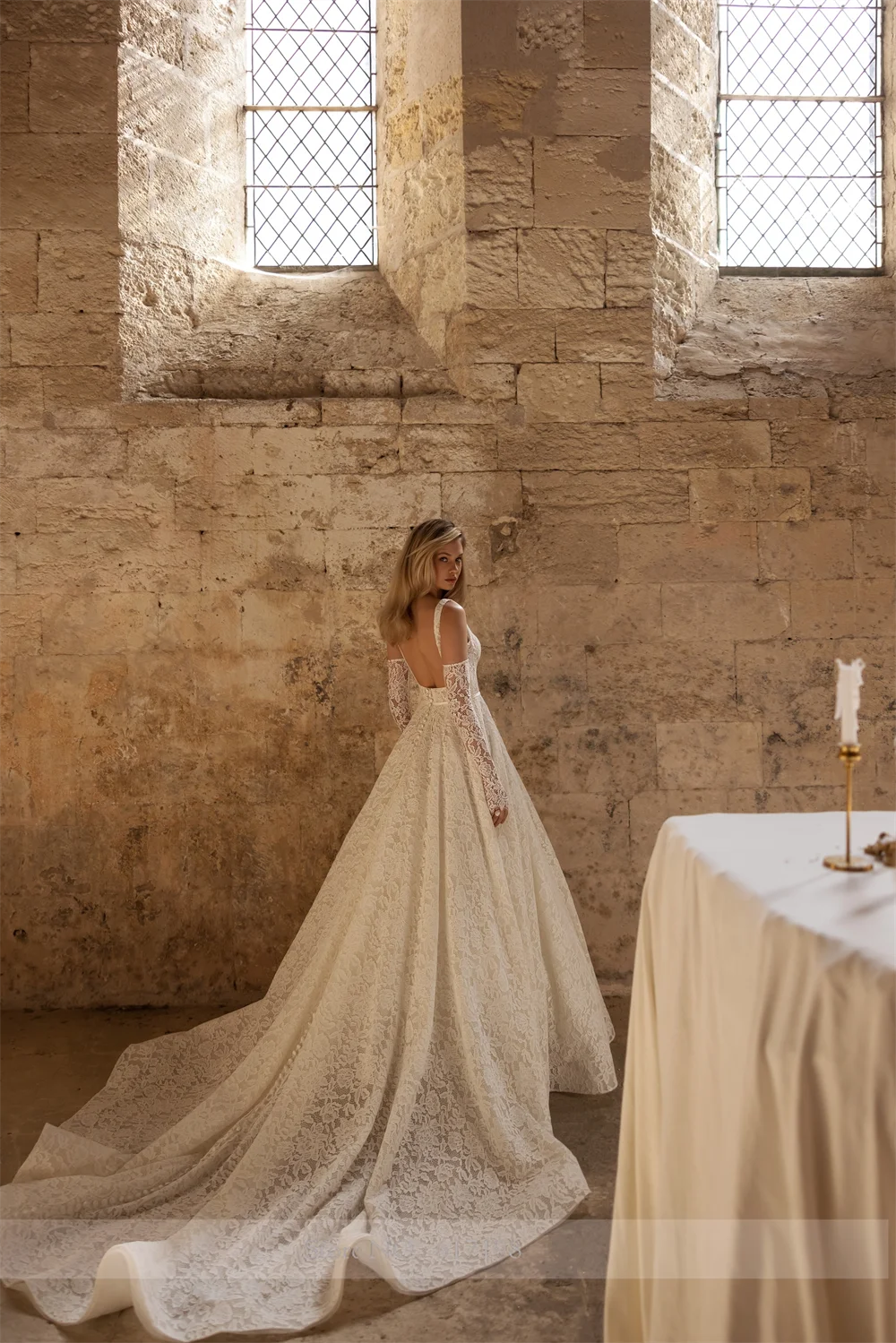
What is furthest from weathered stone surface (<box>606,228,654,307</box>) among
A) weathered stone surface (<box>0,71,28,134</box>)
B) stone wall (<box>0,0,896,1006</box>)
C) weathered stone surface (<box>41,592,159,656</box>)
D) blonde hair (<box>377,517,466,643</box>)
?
weathered stone surface (<box>0,71,28,134</box>)

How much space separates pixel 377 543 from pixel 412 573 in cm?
121

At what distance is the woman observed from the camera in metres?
2.50

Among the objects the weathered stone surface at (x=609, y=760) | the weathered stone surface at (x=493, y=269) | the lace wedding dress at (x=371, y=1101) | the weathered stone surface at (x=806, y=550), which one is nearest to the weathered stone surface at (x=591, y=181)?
the weathered stone surface at (x=493, y=269)

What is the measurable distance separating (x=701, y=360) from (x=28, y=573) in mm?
3007

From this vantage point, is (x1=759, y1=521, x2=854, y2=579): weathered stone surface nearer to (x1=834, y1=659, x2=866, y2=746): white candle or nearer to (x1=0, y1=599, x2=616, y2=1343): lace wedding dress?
(x1=0, y1=599, x2=616, y2=1343): lace wedding dress

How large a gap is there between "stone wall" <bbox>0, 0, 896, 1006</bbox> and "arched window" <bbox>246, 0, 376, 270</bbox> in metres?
0.58

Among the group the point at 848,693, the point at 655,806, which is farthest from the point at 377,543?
the point at 848,693

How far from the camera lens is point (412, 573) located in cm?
346

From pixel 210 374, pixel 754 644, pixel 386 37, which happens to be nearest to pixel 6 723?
pixel 210 374

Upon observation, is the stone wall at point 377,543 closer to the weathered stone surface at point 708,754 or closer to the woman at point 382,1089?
the weathered stone surface at point 708,754

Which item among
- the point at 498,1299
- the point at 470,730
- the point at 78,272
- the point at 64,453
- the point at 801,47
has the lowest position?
the point at 498,1299

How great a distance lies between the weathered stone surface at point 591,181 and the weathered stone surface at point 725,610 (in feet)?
5.11

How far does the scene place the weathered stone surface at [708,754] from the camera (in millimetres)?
4688

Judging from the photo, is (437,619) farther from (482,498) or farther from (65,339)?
(65,339)
